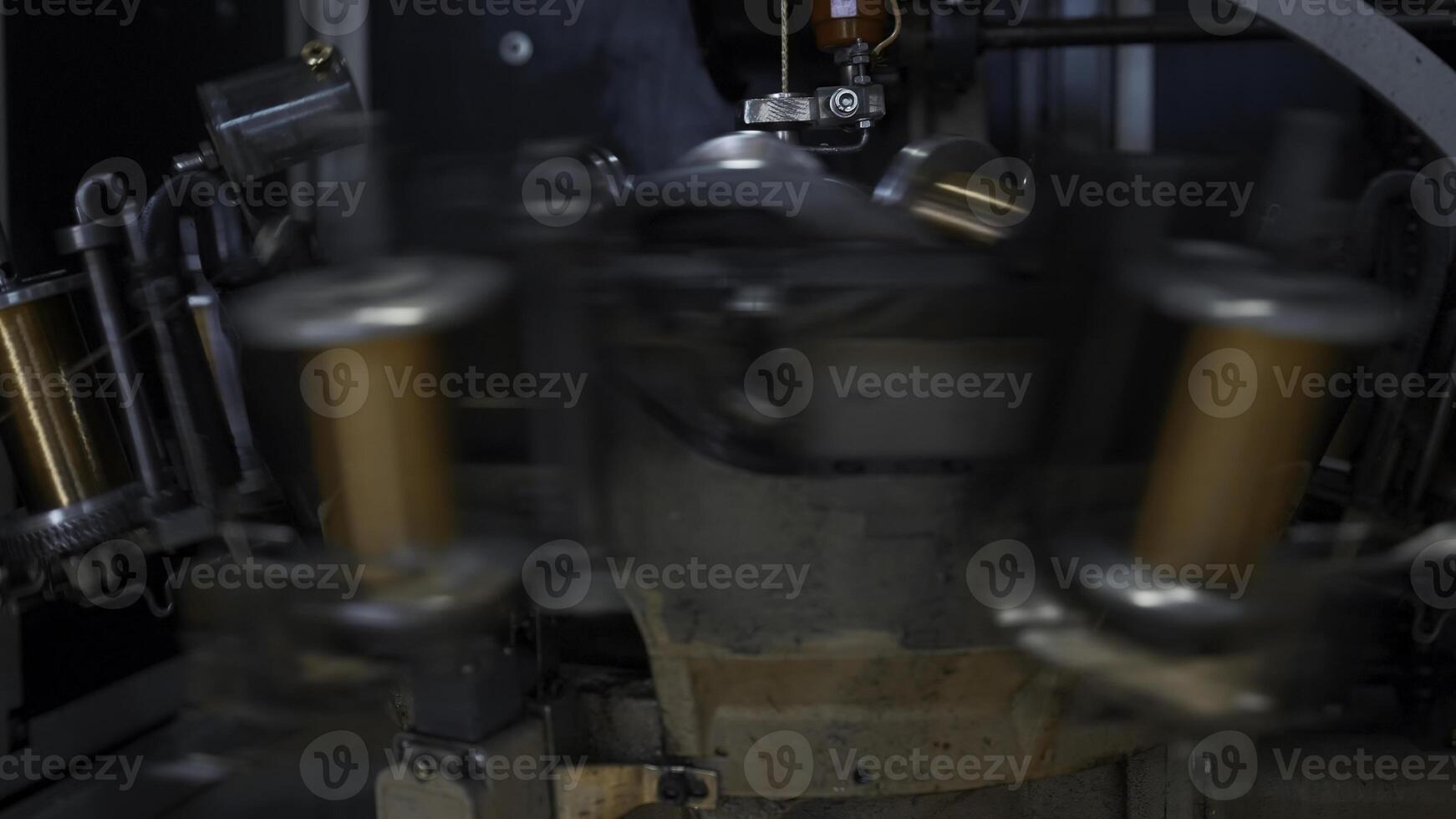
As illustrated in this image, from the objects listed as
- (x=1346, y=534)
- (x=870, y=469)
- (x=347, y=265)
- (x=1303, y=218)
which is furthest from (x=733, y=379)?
(x=1346, y=534)

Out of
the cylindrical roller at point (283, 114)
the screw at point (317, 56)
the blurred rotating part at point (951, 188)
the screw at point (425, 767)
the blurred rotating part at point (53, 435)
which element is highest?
the screw at point (317, 56)

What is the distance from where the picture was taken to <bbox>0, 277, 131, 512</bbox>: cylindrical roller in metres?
0.96

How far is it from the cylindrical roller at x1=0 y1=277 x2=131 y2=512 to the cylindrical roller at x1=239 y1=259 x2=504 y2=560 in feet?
1.54

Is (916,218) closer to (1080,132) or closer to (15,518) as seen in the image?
(1080,132)

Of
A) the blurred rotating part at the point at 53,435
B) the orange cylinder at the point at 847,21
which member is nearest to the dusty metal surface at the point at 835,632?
the orange cylinder at the point at 847,21

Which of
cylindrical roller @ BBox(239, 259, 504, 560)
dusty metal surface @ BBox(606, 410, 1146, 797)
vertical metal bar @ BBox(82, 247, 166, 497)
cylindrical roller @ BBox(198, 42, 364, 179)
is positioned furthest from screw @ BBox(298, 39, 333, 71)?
dusty metal surface @ BBox(606, 410, 1146, 797)

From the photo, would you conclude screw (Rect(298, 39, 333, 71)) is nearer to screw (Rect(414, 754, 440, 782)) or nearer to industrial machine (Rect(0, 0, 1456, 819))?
industrial machine (Rect(0, 0, 1456, 819))

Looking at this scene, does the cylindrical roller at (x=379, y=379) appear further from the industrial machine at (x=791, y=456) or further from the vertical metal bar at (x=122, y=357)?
the vertical metal bar at (x=122, y=357)

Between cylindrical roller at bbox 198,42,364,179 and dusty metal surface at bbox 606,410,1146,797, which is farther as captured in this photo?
cylindrical roller at bbox 198,42,364,179

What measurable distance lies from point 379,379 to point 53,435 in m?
0.60

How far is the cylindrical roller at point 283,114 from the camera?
904 millimetres

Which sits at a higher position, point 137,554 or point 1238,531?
point 1238,531

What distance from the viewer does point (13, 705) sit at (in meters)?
1.08

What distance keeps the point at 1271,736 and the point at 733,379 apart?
0.61 m
